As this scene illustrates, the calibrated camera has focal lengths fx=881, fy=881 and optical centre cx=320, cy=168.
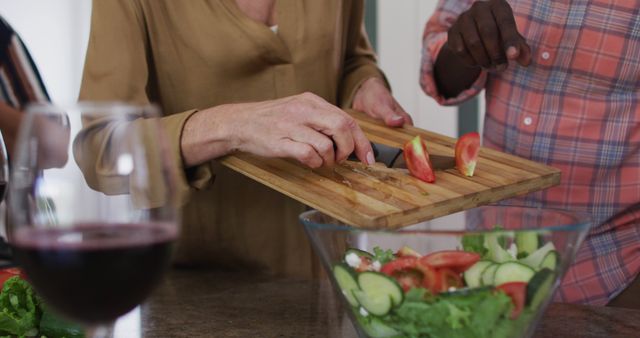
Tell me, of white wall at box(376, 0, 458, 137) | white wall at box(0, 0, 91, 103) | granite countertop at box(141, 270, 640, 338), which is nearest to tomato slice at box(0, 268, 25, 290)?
granite countertop at box(141, 270, 640, 338)

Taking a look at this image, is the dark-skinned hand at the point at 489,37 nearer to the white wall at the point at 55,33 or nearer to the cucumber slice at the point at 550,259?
the cucumber slice at the point at 550,259

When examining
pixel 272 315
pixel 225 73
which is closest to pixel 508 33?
pixel 225 73

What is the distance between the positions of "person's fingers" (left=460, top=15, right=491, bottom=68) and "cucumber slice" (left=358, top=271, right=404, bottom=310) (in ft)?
2.36

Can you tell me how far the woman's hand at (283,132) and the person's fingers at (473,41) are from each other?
324mm

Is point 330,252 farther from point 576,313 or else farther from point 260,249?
point 260,249

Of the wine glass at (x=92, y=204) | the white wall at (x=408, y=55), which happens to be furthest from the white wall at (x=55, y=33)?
the wine glass at (x=92, y=204)

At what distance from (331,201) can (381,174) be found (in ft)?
0.53

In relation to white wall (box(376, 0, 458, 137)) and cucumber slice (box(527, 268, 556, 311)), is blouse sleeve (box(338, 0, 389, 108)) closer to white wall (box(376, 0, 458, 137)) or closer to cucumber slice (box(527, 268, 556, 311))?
cucumber slice (box(527, 268, 556, 311))

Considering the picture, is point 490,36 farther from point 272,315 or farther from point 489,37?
point 272,315

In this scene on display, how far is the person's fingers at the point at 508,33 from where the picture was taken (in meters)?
1.49

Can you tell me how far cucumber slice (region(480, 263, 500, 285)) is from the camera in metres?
0.89

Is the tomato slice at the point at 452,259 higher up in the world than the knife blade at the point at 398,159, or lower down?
higher up

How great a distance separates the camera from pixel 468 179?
1.33 m

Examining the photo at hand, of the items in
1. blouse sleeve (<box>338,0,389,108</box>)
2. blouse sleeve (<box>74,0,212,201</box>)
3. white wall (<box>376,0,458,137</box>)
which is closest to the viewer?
blouse sleeve (<box>74,0,212,201</box>)
